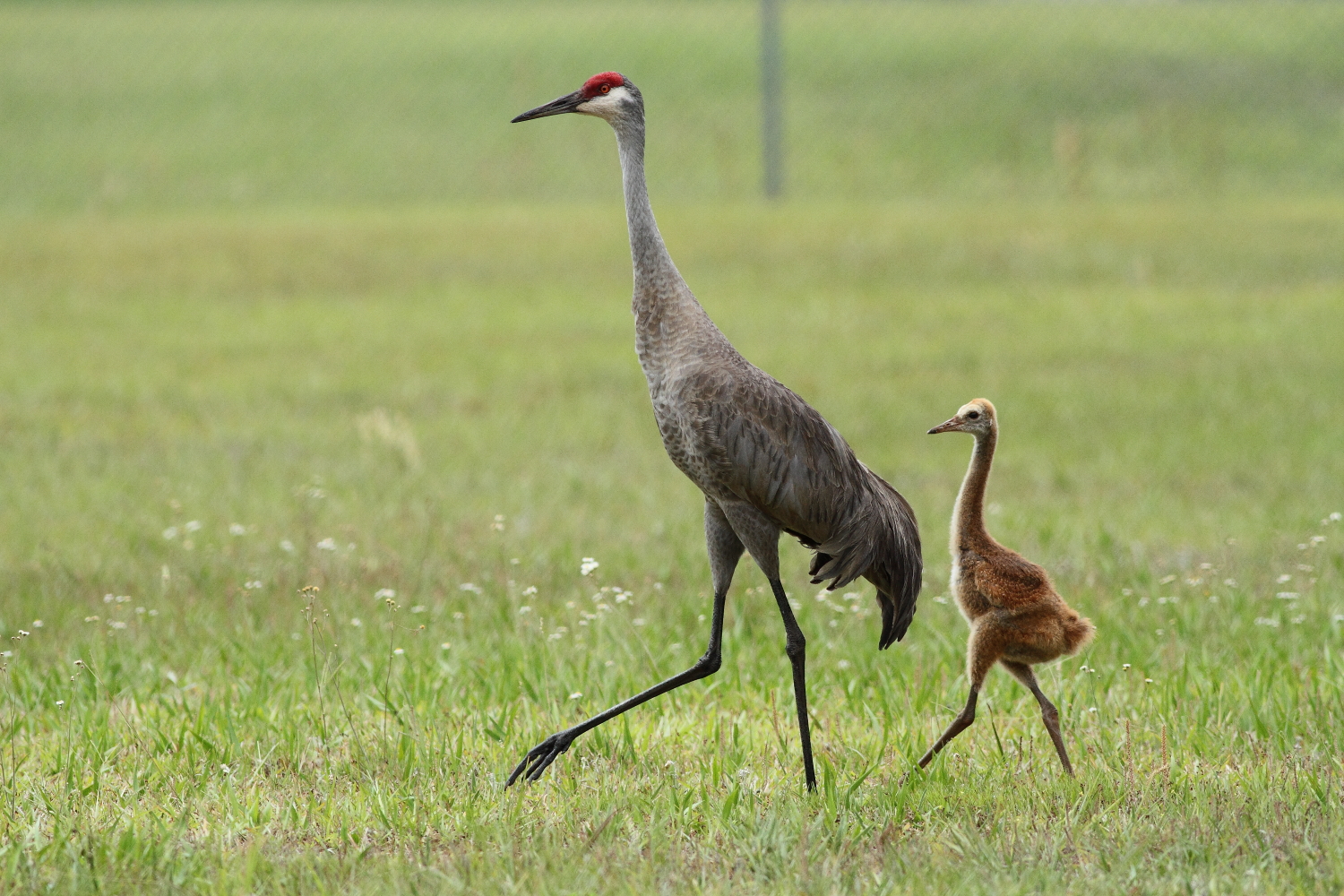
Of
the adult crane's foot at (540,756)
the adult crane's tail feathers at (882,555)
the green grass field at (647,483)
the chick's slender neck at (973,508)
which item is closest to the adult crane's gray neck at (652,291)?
the adult crane's tail feathers at (882,555)

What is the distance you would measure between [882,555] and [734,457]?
1.90 feet

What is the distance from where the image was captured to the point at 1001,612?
13.0 feet

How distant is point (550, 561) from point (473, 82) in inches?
683

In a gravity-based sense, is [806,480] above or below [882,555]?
above

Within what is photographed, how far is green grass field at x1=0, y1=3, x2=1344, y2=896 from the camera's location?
12.4ft

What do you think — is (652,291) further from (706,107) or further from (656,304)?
(706,107)

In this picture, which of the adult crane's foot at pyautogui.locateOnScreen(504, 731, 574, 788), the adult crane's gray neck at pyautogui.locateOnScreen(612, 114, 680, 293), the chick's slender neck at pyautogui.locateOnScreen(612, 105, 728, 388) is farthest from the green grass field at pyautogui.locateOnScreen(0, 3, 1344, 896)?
the adult crane's gray neck at pyautogui.locateOnScreen(612, 114, 680, 293)

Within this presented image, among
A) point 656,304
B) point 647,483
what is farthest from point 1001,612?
point 647,483

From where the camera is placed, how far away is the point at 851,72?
854 inches

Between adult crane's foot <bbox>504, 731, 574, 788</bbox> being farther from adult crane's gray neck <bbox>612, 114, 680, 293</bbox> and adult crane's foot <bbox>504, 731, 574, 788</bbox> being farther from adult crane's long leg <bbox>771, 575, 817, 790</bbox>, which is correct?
adult crane's gray neck <bbox>612, 114, 680, 293</bbox>

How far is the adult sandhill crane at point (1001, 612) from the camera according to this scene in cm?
397

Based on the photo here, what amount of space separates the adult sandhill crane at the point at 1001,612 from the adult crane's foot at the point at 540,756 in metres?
0.90

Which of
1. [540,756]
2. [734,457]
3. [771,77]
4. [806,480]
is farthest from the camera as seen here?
[771,77]

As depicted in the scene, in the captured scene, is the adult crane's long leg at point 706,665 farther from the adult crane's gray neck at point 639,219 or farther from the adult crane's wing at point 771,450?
the adult crane's gray neck at point 639,219
